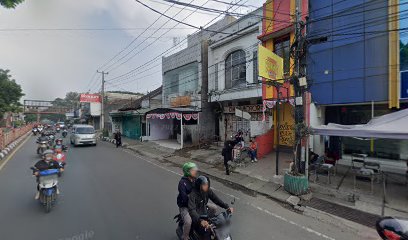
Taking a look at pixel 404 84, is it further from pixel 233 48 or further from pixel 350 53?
pixel 233 48

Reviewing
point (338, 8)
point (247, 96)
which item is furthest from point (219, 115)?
point (338, 8)

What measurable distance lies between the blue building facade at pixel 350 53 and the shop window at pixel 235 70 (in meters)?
5.04

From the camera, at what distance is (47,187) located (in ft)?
17.8

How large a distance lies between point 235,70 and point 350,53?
7554 mm

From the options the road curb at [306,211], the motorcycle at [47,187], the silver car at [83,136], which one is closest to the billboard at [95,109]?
the silver car at [83,136]

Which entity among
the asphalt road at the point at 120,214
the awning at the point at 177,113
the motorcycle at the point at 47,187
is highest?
the awning at the point at 177,113

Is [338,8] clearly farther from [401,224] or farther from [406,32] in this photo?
[401,224]

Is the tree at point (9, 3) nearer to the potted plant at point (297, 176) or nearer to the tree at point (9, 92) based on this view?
the potted plant at point (297, 176)

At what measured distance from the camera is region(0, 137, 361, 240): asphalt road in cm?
439

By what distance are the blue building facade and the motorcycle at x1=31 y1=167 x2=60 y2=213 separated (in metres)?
9.67

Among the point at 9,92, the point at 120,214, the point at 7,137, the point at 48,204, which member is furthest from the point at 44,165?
the point at 9,92

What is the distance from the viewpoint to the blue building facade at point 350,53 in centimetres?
879

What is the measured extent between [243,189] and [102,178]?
5.33 m

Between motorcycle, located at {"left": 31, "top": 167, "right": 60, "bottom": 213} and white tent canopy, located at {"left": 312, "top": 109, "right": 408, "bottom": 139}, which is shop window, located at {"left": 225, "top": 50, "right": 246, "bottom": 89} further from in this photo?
motorcycle, located at {"left": 31, "top": 167, "right": 60, "bottom": 213}
